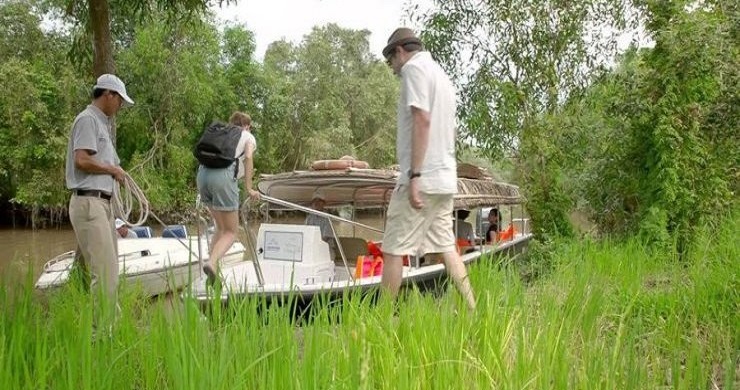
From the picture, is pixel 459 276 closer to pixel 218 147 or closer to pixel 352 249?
pixel 218 147

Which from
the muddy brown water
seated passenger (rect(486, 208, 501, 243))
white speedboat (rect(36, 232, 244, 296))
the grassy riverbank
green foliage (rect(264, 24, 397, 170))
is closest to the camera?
the grassy riverbank

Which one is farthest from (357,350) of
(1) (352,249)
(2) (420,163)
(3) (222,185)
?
(1) (352,249)

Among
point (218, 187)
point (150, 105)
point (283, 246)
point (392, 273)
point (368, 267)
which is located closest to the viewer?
point (392, 273)

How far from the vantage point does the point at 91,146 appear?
4.55 m

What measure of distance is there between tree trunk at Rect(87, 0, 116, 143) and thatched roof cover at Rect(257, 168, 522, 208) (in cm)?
248

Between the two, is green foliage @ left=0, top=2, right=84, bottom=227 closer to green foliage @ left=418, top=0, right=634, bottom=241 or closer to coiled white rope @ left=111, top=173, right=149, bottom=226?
green foliage @ left=418, top=0, right=634, bottom=241

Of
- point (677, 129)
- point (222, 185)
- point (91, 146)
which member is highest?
point (677, 129)

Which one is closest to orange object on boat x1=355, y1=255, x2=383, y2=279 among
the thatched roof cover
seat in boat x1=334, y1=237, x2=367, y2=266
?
seat in boat x1=334, y1=237, x2=367, y2=266

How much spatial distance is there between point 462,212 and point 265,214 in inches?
127

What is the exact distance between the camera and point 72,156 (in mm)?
4617

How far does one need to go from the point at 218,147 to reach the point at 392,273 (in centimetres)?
268

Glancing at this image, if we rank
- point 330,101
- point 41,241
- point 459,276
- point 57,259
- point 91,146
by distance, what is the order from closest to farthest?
point 459,276, point 91,146, point 57,259, point 41,241, point 330,101

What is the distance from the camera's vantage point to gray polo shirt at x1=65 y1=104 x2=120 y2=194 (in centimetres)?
456

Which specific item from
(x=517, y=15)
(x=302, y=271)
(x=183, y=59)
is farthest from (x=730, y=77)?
(x=183, y=59)
